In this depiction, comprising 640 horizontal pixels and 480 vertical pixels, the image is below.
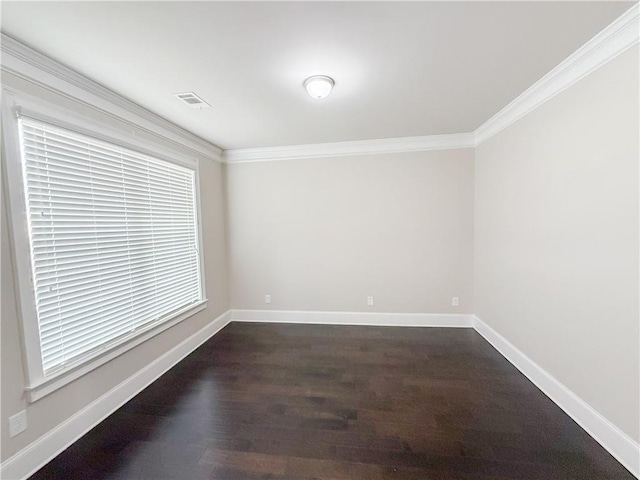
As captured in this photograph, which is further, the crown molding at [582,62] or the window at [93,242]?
the window at [93,242]

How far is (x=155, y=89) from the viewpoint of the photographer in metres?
2.08

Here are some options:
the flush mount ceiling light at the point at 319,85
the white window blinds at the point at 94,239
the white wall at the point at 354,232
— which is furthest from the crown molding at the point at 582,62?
the white window blinds at the point at 94,239

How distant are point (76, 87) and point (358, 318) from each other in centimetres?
368

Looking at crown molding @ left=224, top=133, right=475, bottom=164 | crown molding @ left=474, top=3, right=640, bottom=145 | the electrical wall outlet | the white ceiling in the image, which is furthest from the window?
crown molding @ left=474, top=3, right=640, bottom=145

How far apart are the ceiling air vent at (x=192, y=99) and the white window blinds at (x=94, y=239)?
2.19 ft

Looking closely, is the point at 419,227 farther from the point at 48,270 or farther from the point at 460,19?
the point at 48,270

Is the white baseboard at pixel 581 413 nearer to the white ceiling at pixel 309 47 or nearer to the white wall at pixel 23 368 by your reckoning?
the white ceiling at pixel 309 47

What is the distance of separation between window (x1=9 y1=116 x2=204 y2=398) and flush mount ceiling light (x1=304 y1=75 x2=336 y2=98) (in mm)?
1661

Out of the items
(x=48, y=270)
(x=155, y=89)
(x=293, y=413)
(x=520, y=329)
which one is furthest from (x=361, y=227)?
(x=48, y=270)

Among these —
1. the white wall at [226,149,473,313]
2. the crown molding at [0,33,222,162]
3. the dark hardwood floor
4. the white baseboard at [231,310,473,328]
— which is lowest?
the dark hardwood floor

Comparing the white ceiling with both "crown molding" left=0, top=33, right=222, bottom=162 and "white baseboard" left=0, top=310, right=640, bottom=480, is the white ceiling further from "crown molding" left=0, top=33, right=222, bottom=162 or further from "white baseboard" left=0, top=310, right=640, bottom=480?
"white baseboard" left=0, top=310, right=640, bottom=480

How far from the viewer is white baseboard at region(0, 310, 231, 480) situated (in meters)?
1.52

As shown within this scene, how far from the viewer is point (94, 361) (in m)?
1.96

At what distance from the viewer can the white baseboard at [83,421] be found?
152cm
